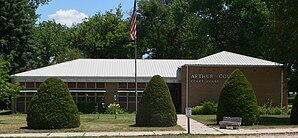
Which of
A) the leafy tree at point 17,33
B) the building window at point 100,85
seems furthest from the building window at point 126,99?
the leafy tree at point 17,33

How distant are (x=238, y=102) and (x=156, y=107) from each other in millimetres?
4656

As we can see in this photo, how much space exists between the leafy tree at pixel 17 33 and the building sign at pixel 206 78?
20.2 metres

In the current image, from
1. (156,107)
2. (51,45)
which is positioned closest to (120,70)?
(156,107)

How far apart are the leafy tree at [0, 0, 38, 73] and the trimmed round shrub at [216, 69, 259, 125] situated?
101 ft

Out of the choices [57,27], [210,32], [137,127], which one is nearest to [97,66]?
[210,32]

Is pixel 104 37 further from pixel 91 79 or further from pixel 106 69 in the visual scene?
pixel 91 79

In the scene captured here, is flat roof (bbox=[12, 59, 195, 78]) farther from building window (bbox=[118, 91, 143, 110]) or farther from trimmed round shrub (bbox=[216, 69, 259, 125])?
trimmed round shrub (bbox=[216, 69, 259, 125])

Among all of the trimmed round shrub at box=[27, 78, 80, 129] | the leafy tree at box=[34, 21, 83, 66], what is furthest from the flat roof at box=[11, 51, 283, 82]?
the leafy tree at box=[34, 21, 83, 66]

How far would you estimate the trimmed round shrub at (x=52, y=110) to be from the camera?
24.4m

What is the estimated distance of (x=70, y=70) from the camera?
4547 centimetres

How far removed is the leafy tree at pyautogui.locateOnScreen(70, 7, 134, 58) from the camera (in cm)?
6688

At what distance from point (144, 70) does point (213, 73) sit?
7.13 m

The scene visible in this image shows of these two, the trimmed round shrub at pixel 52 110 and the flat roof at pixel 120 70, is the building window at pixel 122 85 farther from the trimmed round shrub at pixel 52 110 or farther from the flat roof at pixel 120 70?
the trimmed round shrub at pixel 52 110

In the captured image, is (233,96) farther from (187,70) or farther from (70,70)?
(70,70)
